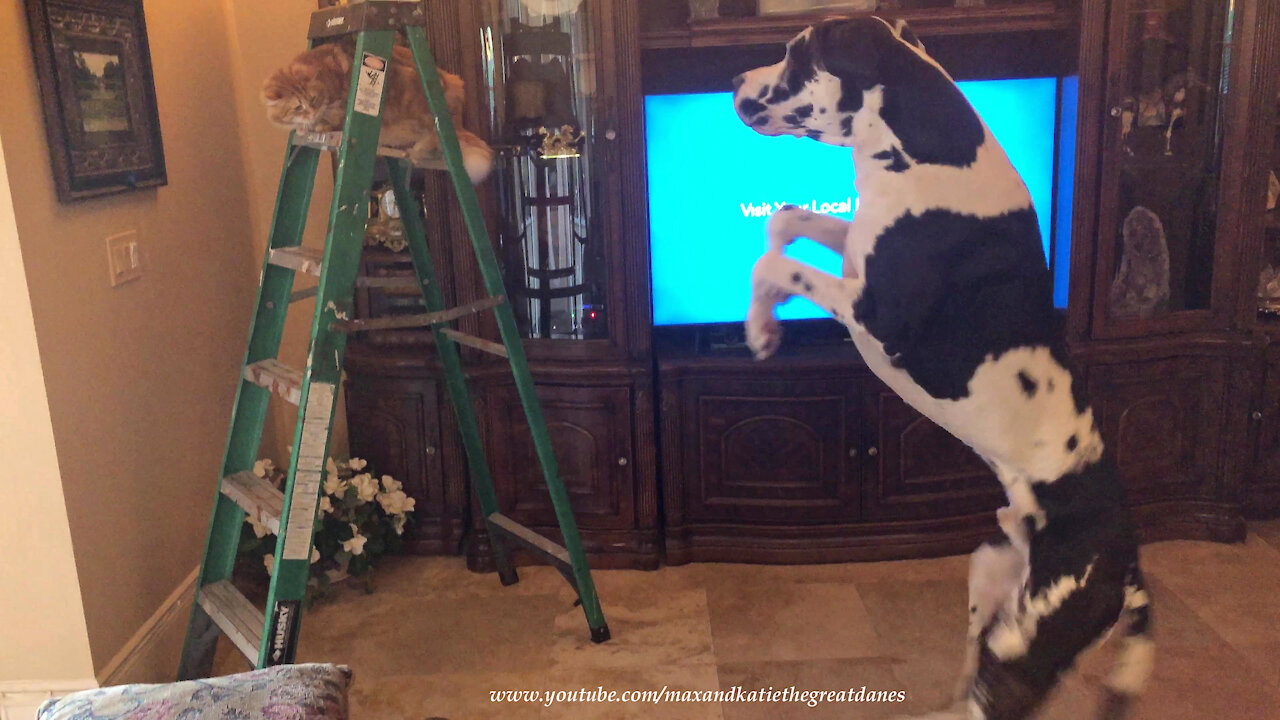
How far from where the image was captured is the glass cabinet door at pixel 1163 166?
270cm

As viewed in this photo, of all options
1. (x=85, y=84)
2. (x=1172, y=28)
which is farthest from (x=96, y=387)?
(x=1172, y=28)

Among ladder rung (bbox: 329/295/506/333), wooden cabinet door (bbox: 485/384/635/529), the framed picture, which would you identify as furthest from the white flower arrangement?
the framed picture

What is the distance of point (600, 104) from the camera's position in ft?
8.73

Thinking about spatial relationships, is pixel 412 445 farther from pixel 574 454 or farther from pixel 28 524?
pixel 28 524

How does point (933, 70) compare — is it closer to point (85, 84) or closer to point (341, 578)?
point (85, 84)

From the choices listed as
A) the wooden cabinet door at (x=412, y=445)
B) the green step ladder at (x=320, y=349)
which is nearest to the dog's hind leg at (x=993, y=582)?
the green step ladder at (x=320, y=349)

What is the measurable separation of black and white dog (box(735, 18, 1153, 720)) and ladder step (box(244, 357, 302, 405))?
904 millimetres

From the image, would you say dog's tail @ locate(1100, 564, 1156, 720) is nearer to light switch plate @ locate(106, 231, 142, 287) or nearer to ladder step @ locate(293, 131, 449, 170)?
ladder step @ locate(293, 131, 449, 170)

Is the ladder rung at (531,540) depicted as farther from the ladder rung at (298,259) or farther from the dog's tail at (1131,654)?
the dog's tail at (1131,654)

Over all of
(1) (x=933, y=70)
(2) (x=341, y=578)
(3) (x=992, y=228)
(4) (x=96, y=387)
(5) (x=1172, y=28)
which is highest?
(5) (x=1172, y=28)

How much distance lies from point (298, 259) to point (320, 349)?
0.75 feet

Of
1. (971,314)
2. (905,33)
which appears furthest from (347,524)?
(905,33)

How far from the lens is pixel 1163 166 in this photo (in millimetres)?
2812

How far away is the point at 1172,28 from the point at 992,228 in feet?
5.47
